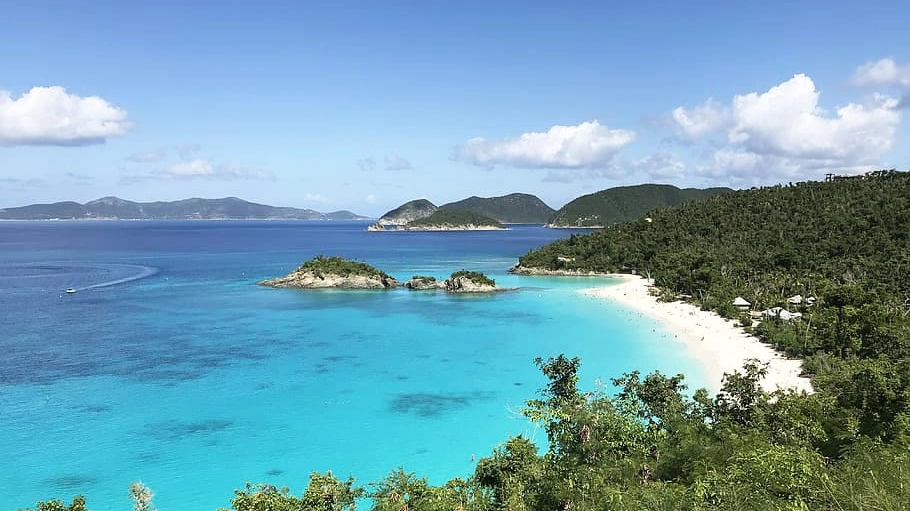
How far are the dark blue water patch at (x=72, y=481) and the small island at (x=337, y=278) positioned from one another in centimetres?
4970

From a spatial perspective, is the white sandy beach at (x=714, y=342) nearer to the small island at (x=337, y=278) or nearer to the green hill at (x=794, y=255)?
the green hill at (x=794, y=255)

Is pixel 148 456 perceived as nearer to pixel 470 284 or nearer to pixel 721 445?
pixel 721 445

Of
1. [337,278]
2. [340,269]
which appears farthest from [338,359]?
[340,269]

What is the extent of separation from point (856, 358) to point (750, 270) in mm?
33609

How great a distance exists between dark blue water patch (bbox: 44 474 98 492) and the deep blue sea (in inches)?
2.8

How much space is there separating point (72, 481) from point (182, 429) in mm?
5412

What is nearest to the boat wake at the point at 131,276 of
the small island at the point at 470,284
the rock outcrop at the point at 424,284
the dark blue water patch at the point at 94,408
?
the rock outcrop at the point at 424,284

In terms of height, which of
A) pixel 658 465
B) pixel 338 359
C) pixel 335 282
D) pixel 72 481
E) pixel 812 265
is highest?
pixel 812 265

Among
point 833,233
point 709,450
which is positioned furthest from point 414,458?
point 833,233

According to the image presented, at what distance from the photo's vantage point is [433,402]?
29.4 meters

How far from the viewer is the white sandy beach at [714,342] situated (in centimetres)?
3001

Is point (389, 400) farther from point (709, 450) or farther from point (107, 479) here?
point (709, 450)

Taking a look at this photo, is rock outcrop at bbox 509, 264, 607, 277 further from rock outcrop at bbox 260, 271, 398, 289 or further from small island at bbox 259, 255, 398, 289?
rock outcrop at bbox 260, 271, 398, 289

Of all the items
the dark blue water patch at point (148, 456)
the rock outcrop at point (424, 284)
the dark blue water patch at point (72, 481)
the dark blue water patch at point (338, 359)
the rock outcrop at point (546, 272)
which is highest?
the rock outcrop at point (546, 272)
